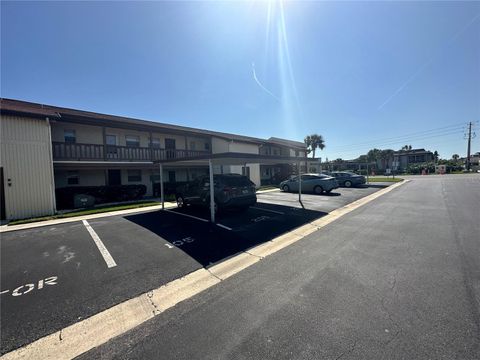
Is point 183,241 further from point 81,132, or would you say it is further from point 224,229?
point 81,132

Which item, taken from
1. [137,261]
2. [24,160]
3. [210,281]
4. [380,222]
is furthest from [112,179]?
[380,222]

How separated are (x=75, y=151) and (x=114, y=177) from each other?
3.42m

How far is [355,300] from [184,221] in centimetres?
621

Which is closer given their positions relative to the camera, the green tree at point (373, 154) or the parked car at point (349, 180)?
→ the parked car at point (349, 180)

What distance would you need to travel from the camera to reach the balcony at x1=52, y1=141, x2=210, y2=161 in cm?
1261

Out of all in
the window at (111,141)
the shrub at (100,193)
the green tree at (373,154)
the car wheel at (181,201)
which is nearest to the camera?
the car wheel at (181,201)

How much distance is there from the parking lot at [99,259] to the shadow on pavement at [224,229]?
23mm

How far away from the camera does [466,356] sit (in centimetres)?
199

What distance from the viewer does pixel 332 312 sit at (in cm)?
271

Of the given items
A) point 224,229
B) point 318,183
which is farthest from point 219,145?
point 224,229

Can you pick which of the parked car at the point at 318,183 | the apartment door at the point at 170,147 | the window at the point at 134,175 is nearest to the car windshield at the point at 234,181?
the parked car at the point at 318,183

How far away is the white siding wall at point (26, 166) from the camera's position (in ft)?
31.2

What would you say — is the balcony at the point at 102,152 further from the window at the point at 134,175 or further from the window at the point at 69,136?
the window at the point at 134,175

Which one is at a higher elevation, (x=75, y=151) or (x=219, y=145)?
(x=219, y=145)
